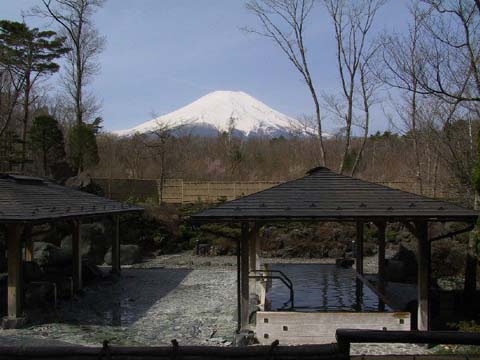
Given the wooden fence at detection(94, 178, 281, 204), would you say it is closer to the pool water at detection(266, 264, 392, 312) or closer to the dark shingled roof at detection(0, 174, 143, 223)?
the pool water at detection(266, 264, 392, 312)

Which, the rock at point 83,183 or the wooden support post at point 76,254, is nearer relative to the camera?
the wooden support post at point 76,254

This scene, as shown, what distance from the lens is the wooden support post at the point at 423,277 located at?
27.4 feet

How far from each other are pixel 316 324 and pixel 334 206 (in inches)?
76.9

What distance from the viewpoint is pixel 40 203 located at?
1138cm

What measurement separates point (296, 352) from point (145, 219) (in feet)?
71.4

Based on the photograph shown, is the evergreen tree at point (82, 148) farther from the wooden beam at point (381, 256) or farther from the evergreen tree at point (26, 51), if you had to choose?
the wooden beam at point (381, 256)

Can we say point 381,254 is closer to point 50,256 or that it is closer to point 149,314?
point 149,314

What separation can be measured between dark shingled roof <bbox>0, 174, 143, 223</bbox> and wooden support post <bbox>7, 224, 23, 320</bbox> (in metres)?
0.43

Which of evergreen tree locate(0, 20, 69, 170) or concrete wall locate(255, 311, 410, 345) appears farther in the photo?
evergreen tree locate(0, 20, 69, 170)

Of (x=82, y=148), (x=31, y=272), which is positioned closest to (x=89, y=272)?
(x=31, y=272)

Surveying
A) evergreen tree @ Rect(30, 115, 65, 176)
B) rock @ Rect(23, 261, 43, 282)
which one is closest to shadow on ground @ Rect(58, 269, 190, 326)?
rock @ Rect(23, 261, 43, 282)

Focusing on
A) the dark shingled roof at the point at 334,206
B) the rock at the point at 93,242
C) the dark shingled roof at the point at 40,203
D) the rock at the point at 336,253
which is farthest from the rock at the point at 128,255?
the dark shingled roof at the point at 334,206

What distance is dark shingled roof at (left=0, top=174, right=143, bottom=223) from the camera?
10047 millimetres

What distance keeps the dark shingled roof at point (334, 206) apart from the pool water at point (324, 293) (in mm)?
2374
